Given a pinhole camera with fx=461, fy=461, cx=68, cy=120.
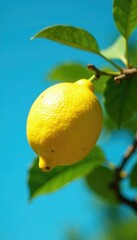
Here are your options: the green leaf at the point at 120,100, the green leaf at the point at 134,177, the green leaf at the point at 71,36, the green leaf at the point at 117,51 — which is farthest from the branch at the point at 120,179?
the green leaf at the point at 71,36

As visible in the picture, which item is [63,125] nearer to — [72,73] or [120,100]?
[120,100]

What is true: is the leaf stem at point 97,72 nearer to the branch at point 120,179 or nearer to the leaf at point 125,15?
the leaf at point 125,15

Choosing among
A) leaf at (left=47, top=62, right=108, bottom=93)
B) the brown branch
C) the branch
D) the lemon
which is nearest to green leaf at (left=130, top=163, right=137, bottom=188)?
the branch

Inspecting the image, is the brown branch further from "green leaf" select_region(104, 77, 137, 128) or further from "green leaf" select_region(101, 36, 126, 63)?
"green leaf" select_region(101, 36, 126, 63)

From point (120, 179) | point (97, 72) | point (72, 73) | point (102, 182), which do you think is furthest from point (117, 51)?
point (102, 182)

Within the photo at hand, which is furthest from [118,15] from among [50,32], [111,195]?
[111,195]
